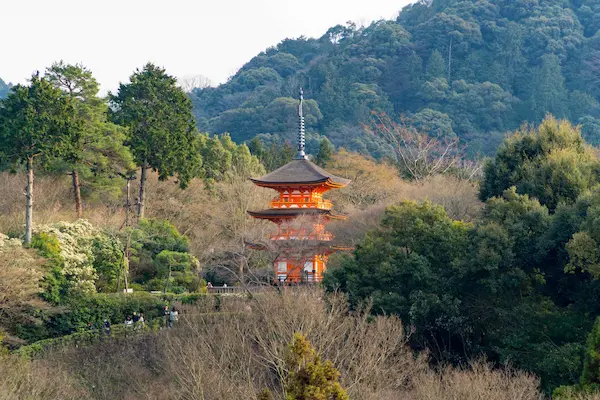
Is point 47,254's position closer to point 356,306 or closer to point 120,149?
point 120,149

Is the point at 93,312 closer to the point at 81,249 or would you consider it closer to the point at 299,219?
the point at 81,249

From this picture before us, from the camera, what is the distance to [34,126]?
30.1 m

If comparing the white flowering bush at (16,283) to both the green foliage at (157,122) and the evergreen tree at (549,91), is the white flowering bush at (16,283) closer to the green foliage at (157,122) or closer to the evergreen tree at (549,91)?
the green foliage at (157,122)

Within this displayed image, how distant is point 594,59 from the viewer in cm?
7381

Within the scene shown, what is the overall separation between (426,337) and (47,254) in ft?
39.3

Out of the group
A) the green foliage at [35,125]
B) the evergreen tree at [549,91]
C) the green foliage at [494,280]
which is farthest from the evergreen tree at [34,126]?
the evergreen tree at [549,91]

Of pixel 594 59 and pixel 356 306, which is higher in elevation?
pixel 594 59

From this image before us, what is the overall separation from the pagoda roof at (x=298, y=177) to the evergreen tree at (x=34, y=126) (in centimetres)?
699

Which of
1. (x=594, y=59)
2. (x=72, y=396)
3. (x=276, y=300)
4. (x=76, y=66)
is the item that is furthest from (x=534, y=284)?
(x=594, y=59)

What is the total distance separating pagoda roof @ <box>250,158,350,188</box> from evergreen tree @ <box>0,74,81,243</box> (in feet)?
22.9

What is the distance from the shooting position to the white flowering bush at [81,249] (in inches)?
1126

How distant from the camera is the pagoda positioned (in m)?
32.3

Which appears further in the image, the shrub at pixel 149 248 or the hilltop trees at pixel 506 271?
the shrub at pixel 149 248

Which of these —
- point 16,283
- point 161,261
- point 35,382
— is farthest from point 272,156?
point 35,382
